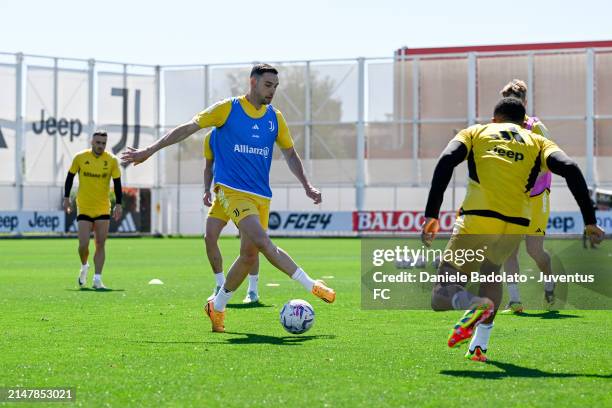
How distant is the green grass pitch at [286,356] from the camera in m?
6.05

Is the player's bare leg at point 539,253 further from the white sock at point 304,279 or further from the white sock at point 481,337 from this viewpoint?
the white sock at point 481,337

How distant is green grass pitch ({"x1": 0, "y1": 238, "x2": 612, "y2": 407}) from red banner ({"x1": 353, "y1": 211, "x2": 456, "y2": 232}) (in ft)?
117

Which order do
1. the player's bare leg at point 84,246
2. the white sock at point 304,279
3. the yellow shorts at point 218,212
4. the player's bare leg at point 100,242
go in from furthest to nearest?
the player's bare leg at point 84,246
the player's bare leg at point 100,242
the yellow shorts at point 218,212
the white sock at point 304,279

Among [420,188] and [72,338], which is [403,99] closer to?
[420,188]

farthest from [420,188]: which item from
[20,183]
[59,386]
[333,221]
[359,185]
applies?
[59,386]

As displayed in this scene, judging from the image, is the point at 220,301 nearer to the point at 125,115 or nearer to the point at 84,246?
the point at 84,246

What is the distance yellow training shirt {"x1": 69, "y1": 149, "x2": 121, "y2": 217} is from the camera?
620 inches

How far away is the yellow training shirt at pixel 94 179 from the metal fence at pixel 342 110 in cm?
3962

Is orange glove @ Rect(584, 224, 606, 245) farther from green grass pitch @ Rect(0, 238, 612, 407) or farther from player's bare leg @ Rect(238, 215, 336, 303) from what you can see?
player's bare leg @ Rect(238, 215, 336, 303)

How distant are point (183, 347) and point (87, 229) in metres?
7.93

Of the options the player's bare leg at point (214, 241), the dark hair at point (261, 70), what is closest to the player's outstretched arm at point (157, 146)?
the dark hair at point (261, 70)

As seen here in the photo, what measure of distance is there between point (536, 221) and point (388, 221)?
38746 millimetres

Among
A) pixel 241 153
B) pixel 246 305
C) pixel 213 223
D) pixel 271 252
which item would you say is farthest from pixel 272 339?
pixel 246 305

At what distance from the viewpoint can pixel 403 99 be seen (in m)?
56.8
